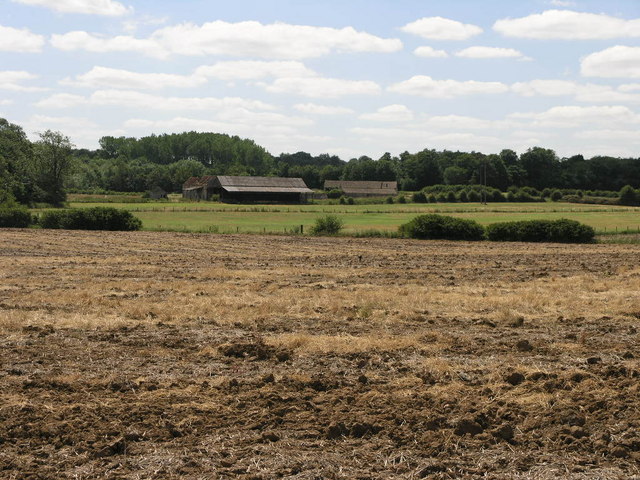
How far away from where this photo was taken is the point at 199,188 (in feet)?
447

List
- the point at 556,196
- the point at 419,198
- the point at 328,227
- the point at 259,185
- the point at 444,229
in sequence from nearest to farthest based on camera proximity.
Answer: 1. the point at 444,229
2. the point at 328,227
3. the point at 259,185
4. the point at 419,198
5. the point at 556,196

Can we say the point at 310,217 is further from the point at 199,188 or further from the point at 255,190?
the point at 199,188

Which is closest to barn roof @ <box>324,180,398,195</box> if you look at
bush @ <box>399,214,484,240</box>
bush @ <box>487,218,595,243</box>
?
bush @ <box>399,214,484,240</box>

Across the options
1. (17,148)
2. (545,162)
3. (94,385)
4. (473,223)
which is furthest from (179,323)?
(545,162)

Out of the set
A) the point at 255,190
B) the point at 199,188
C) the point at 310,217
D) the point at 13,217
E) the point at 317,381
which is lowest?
the point at 317,381

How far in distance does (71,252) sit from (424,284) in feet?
69.7

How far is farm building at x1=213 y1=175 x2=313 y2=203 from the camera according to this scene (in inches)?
4798

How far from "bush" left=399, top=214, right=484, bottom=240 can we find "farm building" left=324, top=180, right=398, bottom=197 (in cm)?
10105

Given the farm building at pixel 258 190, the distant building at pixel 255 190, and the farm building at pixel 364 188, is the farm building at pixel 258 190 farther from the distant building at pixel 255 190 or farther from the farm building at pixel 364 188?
the farm building at pixel 364 188

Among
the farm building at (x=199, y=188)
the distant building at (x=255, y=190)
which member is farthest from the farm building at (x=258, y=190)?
the farm building at (x=199, y=188)

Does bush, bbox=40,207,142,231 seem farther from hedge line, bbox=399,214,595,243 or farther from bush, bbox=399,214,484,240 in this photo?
bush, bbox=399,214,484,240

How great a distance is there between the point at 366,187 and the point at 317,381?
150 meters

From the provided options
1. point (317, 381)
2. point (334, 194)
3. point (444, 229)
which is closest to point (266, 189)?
point (334, 194)

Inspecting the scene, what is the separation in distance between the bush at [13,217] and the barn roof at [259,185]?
61.7 meters
